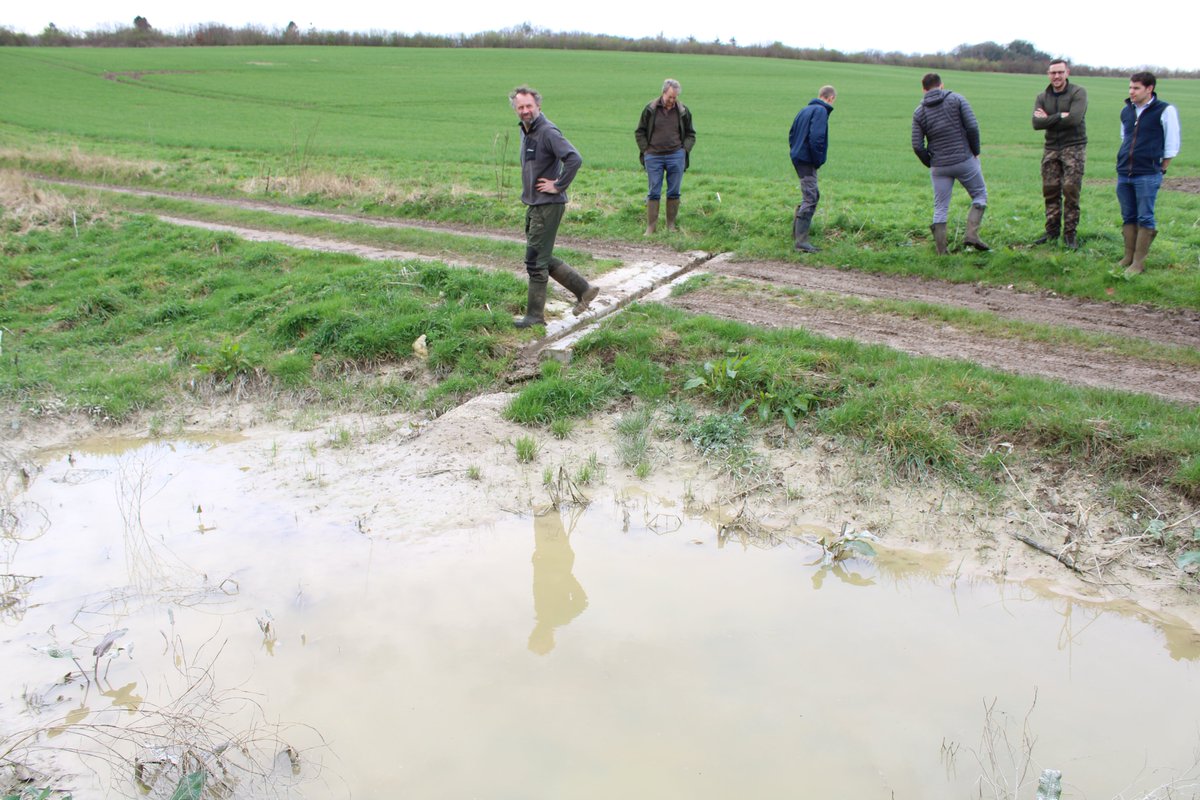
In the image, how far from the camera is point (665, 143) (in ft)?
40.6

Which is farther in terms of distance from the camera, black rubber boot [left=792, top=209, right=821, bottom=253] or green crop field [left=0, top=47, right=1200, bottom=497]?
black rubber boot [left=792, top=209, right=821, bottom=253]

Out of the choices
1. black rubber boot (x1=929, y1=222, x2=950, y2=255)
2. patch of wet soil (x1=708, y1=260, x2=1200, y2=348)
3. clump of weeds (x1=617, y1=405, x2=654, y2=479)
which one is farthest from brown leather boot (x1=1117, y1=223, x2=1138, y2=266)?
clump of weeds (x1=617, y1=405, x2=654, y2=479)

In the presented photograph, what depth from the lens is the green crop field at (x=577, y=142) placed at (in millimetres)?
11836

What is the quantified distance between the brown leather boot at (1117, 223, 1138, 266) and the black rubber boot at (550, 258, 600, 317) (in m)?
5.94

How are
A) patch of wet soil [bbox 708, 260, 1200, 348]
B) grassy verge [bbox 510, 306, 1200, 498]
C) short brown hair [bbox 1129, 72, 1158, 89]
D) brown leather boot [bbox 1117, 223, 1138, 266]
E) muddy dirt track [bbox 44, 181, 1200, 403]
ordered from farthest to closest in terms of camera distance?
brown leather boot [bbox 1117, 223, 1138, 266] < short brown hair [bbox 1129, 72, 1158, 89] < patch of wet soil [bbox 708, 260, 1200, 348] < muddy dirt track [bbox 44, 181, 1200, 403] < grassy verge [bbox 510, 306, 1200, 498]

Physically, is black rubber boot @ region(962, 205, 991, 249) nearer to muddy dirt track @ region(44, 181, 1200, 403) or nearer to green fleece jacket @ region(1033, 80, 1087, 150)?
muddy dirt track @ region(44, 181, 1200, 403)

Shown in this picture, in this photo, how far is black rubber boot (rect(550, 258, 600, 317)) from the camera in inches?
344

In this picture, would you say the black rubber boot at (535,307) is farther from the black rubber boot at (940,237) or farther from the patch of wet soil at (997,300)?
the black rubber boot at (940,237)

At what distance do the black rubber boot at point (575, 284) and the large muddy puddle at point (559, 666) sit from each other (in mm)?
3312

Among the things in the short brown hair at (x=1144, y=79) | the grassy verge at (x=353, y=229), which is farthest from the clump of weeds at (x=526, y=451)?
the short brown hair at (x=1144, y=79)

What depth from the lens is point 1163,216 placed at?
483 inches

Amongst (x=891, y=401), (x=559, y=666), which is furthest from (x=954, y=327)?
(x=559, y=666)

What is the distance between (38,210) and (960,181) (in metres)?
14.4

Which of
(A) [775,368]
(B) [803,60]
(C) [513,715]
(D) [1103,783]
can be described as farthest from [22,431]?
(B) [803,60]
